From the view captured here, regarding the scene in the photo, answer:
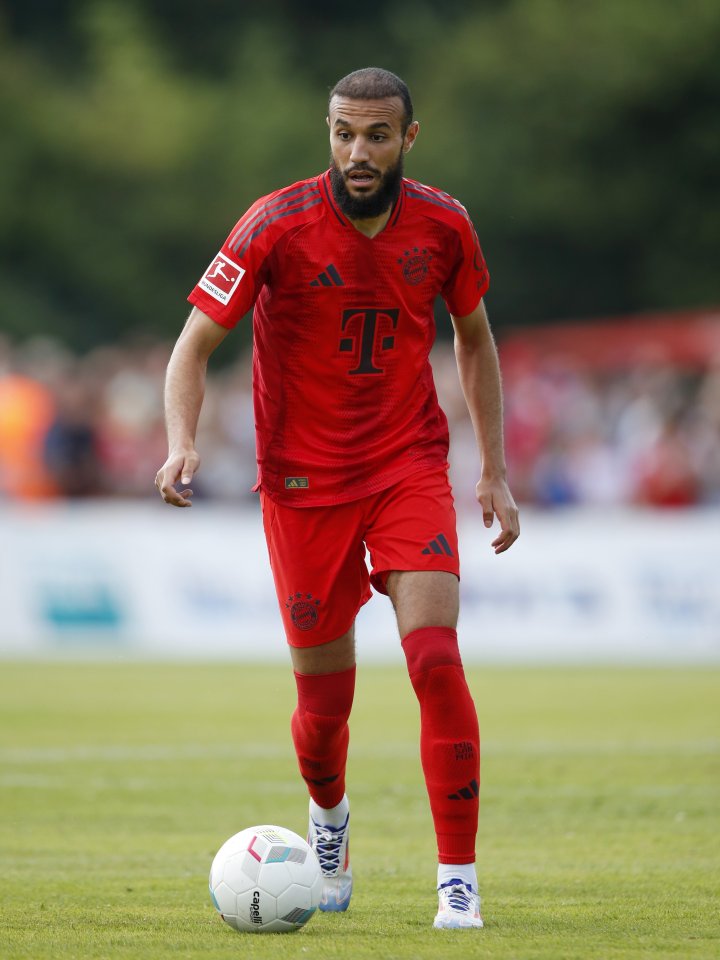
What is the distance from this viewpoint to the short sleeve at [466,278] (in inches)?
249

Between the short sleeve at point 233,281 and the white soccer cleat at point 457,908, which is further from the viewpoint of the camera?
the short sleeve at point 233,281

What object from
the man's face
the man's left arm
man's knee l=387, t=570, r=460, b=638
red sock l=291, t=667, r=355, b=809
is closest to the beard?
the man's face

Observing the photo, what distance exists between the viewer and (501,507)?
21.0ft

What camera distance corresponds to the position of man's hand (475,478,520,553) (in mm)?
6379

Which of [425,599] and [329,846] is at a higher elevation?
[425,599]

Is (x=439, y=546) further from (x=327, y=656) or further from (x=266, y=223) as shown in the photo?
(x=266, y=223)

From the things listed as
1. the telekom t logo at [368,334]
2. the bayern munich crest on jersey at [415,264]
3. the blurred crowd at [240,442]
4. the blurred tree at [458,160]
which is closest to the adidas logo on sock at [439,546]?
the telekom t logo at [368,334]

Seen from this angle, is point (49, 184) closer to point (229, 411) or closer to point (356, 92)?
point (229, 411)

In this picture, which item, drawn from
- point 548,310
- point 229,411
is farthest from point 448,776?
point 548,310

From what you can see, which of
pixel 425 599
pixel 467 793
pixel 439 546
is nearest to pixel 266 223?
pixel 439 546

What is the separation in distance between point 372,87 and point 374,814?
3.82m

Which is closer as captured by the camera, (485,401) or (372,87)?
(372,87)

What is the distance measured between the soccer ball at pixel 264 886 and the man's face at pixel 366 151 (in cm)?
209

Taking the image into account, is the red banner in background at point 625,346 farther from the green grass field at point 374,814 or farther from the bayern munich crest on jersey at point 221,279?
the bayern munich crest on jersey at point 221,279
